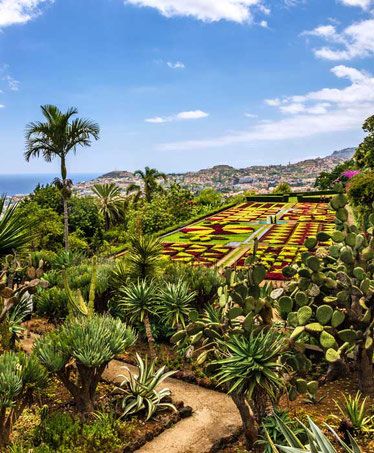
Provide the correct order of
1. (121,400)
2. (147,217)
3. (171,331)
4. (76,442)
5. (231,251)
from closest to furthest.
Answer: (76,442) < (121,400) < (171,331) < (231,251) < (147,217)

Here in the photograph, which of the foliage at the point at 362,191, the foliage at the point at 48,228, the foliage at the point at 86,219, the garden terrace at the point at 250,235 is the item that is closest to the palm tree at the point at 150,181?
the garden terrace at the point at 250,235

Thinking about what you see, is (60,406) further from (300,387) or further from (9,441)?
(300,387)

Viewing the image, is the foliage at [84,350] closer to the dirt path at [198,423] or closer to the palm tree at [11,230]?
the dirt path at [198,423]

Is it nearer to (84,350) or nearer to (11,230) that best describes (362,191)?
(84,350)

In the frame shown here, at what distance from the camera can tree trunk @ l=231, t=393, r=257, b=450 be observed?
6.91 metres

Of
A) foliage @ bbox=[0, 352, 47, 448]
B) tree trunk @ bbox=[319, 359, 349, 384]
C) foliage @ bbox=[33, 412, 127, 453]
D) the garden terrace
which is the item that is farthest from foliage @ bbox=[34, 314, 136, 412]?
the garden terrace

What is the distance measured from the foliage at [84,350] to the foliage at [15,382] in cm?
51

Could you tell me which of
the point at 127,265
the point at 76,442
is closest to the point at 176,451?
the point at 76,442

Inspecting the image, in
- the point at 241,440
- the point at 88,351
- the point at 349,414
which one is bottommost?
the point at 241,440

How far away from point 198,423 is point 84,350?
9.09 ft

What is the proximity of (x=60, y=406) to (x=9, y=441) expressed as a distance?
5.44 ft

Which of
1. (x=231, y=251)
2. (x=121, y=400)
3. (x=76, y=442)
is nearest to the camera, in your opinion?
(x=76, y=442)

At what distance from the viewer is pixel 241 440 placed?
24.5 ft

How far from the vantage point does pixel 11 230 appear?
654 cm
